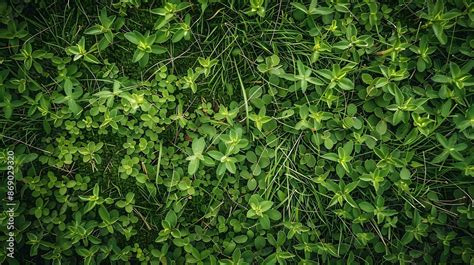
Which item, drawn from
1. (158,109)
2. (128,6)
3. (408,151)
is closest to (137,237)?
(158,109)

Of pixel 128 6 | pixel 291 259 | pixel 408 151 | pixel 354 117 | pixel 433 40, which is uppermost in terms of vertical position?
pixel 128 6

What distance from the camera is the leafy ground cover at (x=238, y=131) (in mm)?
2023

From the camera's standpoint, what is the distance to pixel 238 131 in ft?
6.59

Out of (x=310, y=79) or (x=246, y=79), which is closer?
(x=310, y=79)

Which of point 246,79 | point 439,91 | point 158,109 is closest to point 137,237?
point 158,109

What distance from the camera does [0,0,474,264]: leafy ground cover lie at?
2.02 metres

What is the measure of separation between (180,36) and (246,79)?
395 mm

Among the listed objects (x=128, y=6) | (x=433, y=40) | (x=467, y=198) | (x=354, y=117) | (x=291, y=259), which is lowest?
(x=291, y=259)

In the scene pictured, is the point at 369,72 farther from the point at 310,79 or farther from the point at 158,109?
the point at 158,109

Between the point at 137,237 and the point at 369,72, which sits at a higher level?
the point at 369,72

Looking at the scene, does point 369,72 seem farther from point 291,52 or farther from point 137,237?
point 137,237

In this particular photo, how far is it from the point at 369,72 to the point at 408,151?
0.44m

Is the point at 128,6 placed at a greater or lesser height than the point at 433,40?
greater

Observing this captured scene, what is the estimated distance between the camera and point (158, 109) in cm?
207
